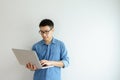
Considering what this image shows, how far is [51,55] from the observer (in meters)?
1.81

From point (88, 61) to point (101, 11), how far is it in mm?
531

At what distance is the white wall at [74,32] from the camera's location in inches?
76.8

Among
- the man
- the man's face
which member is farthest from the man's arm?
the man's face

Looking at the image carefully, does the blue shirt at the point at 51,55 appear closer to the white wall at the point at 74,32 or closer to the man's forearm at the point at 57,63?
the man's forearm at the point at 57,63

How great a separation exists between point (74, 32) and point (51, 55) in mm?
368

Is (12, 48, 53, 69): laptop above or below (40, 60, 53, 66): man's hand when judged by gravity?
above

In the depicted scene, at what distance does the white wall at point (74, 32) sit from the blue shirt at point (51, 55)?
0.52ft

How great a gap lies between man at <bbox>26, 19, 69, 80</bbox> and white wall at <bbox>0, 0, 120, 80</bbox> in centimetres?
16

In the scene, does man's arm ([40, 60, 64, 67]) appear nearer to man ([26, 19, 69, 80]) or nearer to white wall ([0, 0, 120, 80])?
man ([26, 19, 69, 80])

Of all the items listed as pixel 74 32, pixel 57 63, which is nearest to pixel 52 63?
pixel 57 63

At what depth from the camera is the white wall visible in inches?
76.8

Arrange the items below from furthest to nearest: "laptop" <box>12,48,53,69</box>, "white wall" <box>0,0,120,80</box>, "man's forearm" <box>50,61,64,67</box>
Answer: "white wall" <box>0,0,120,80</box> → "man's forearm" <box>50,61,64,67</box> → "laptop" <box>12,48,53,69</box>

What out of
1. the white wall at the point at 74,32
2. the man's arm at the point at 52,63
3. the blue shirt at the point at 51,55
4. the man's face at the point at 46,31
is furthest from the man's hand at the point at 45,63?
the white wall at the point at 74,32

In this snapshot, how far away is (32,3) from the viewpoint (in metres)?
1.98
